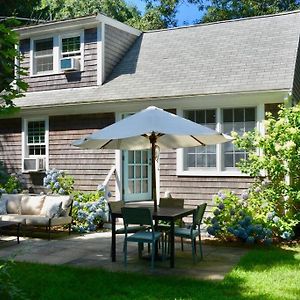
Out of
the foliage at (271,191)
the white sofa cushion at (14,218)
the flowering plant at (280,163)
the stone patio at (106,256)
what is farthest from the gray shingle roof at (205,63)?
the stone patio at (106,256)

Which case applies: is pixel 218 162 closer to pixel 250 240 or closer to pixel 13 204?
pixel 250 240

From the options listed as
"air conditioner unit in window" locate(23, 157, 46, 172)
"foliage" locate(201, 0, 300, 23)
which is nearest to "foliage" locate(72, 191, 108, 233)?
"air conditioner unit in window" locate(23, 157, 46, 172)

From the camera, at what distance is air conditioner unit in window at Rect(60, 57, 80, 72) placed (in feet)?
41.2

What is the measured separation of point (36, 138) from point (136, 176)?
328 cm

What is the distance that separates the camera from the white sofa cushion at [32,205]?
10.4 metres

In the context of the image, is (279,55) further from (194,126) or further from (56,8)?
(56,8)

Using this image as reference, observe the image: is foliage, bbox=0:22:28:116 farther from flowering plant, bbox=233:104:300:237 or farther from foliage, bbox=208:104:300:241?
flowering plant, bbox=233:104:300:237

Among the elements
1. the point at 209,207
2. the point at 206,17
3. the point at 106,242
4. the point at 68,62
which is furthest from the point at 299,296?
the point at 206,17

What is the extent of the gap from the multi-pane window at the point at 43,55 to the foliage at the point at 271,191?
22.2ft

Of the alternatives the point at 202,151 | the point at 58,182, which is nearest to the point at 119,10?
the point at 58,182

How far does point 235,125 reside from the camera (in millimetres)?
10430

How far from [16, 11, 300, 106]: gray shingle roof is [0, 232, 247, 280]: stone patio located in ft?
12.1

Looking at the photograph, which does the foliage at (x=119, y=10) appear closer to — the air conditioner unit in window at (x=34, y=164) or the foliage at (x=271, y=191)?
the air conditioner unit in window at (x=34, y=164)

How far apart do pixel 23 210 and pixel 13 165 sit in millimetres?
3215
